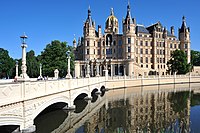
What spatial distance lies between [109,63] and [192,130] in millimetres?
53045

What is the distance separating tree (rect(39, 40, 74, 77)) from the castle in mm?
17955

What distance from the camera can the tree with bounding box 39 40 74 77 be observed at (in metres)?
51.8

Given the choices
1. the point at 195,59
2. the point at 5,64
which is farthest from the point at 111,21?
the point at 195,59

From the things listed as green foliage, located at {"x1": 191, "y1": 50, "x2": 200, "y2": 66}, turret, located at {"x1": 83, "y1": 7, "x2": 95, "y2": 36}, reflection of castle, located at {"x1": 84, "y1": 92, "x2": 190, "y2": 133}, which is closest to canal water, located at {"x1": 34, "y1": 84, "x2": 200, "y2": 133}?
reflection of castle, located at {"x1": 84, "y1": 92, "x2": 190, "y2": 133}

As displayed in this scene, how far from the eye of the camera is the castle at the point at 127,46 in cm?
7253

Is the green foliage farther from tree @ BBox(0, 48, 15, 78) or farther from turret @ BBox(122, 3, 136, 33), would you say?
tree @ BBox(0, 48, 15, 78)

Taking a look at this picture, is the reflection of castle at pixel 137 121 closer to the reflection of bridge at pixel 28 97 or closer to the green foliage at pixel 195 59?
the reflection of bridge at pixel 28 97

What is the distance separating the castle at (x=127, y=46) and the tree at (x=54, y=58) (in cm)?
1795

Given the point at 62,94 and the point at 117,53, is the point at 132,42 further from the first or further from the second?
the point at 62,94

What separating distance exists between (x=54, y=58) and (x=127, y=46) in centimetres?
2997

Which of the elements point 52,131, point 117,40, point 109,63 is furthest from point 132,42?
point 52,131

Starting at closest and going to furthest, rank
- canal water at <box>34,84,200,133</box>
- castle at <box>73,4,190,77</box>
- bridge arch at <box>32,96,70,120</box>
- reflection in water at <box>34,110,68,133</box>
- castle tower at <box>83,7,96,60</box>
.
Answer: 1. bridge arch at <box>32,96,70,120</box>
2. reflection in water at <box>34,110,68,133</box>
3. canal water at <box>34,84,200,133</box>
4. castle at <box>73,4,190,77</box>
5. castle tower at <box>83,7,96,60</box>

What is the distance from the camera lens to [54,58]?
53.4 m

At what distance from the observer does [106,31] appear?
81.3 metres
